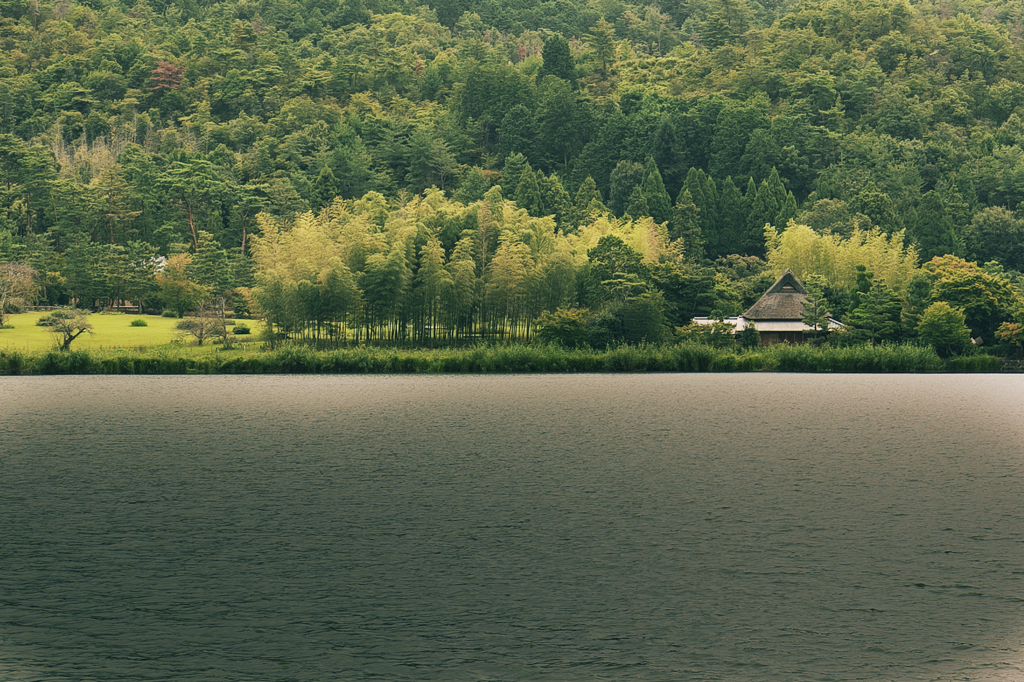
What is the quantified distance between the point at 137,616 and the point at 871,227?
71.8m

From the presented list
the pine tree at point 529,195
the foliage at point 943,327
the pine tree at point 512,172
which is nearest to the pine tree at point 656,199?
the pine tree at point 529,195

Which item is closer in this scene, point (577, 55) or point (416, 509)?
point (416, 509)

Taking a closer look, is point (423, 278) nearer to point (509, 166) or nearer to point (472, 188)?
point (472, 188)

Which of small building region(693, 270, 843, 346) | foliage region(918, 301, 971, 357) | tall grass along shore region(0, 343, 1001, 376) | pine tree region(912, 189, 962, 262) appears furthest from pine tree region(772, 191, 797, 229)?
Result: tall grass along shore region(0, 343, 1001, 376)

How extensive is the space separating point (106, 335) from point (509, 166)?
4834cm

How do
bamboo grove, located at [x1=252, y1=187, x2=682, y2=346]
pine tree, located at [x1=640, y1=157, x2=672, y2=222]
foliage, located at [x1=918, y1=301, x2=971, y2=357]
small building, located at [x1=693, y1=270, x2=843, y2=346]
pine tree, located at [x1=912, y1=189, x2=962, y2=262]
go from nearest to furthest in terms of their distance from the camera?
1. foliage, located at [x1=918, y1=301, x2=971, y2=357]
2. bamboo grove, located at [x1=252, y1=187, x2=682, y2=346]
3. small building, located at [x1=693, y1=270, x2=843, y2=346]
4. pine tree, located at [x1=912, y1=189, x2=962, y2=262]
5. pine tree, located at [x1=640, y1=157, x2=672, y2=222]

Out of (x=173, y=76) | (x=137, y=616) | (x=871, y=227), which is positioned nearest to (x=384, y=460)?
(x=137, y=616)

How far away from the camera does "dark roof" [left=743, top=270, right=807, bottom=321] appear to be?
56.2 meters

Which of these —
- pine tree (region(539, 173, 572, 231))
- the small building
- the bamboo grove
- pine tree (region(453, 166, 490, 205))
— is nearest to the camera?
the bamboo grove

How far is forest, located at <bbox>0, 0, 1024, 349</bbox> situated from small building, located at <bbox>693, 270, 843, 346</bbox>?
50.9 inches

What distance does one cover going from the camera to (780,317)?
56.2m

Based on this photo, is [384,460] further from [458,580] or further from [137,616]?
[137,616]

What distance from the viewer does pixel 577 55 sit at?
13138cm

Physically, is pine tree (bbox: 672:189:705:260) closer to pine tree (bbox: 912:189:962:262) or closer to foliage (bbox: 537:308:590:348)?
pine tree (bbox: 912:189:962:262)
